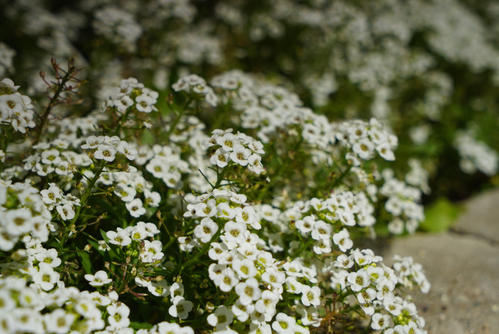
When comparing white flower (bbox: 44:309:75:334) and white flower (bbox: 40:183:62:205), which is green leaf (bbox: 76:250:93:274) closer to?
white flower (bbox: 40:183:62:205)

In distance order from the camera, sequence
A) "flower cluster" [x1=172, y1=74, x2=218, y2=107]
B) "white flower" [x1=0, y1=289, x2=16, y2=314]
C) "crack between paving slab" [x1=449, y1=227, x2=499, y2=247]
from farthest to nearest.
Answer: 1. "crack between paving slab" [x1=449, y1=227, x2=499, y2=247]
2. "flower cluster" [x1=172, y1=74, x2=218, y2=107]
3. "white flower" [x1=0, y1=289, x2=16, y2=314]

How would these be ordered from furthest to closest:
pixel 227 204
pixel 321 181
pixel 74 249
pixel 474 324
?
1. pixel 321 181
2. pixel 474 324
3. pixel 74 249
4. pixel 227 204

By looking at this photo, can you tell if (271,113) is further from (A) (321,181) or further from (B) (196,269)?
(B) (196,269)

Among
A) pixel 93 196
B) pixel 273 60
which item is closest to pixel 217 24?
pixel 273 60

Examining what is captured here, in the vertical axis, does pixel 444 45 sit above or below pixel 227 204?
above

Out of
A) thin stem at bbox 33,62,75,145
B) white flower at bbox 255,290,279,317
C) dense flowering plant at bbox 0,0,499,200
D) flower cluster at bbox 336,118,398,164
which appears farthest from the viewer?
dense flowering plant at bbox 0,0,499,200

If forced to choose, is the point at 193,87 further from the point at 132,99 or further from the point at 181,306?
the point at 181,306

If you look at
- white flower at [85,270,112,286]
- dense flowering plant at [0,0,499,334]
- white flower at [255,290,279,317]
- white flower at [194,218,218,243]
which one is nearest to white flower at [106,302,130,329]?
dense flowering plant at [0,0,499,334]
